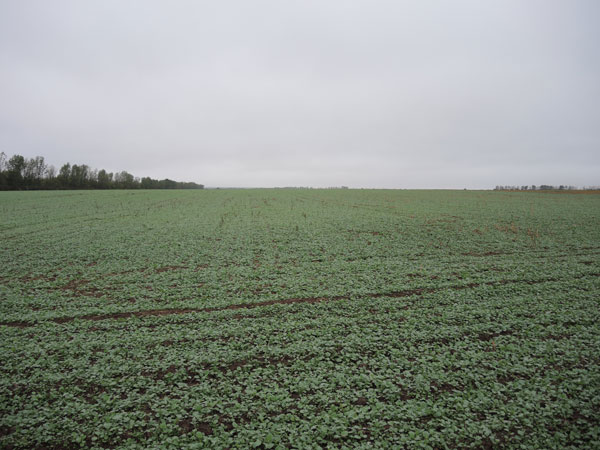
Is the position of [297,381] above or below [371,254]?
below

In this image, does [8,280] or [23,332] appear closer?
[23,332]

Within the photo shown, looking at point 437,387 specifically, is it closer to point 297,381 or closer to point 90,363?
point 297,381

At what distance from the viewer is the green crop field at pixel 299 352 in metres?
4.71

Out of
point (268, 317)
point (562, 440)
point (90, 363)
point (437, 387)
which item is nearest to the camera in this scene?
point (562, 440)

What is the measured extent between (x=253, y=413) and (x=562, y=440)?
16.1ft

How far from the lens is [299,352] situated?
6.72 meters

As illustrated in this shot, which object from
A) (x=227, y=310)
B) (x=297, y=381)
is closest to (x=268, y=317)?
(x=227, y=310)

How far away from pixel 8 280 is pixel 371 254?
16058 millimetres

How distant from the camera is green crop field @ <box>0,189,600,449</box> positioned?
15.4 feet

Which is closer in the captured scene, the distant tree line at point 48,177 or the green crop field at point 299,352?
the green crop field at point 299,352

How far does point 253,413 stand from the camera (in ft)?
16.5

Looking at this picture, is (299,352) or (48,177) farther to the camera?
(48,177)

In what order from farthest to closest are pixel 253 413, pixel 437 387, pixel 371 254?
pixel 371 254
pixel 437 387
pixel 253 413

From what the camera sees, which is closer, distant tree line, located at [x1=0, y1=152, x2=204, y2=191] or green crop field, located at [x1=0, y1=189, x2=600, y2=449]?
green crop field, located at [x1=0, y1=189, x2=600, y2=449]
